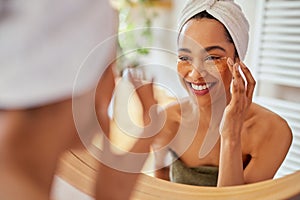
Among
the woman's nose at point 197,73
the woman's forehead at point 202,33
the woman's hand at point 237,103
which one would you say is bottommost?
the woman's hand at point 237,103

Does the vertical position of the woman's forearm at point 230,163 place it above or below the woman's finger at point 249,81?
below

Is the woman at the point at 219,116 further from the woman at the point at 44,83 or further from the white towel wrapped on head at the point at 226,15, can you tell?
the woman at the point at 44,83

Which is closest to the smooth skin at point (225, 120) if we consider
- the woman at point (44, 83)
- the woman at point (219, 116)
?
the woman at point (219, 116)

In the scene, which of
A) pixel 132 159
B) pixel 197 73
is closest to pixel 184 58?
pixel 197 73

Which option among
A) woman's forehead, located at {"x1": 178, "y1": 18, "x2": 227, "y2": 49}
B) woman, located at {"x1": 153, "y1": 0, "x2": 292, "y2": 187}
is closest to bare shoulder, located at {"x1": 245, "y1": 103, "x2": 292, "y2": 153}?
woman, located at {"x1": 153, "y1": 0, "x2": 292, "y2": 187}

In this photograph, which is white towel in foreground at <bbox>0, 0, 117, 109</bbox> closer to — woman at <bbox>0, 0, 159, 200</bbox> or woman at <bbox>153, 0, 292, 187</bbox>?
woman at <bbox>0, 0, 159, 200</bbox>

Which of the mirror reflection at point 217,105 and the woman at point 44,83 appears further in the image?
the mirror reflection at point 217,105

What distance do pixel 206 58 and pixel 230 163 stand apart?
0.15 m

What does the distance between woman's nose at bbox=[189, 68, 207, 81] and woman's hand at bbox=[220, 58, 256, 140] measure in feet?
0.13

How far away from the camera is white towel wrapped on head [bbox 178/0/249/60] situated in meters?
0.54

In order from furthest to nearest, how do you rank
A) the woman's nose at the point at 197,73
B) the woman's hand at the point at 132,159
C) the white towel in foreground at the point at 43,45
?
1. the woman's nose at the point at 197,73
2. the woman's hand at the point at 132,159
3. the white towel in foreground at the point at 43,45

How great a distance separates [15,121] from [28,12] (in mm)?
99

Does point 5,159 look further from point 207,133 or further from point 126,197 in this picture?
point 207,133

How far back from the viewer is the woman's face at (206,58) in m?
0.55
